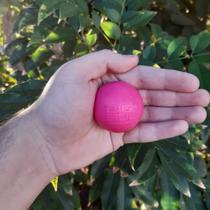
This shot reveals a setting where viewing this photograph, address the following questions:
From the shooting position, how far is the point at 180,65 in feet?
4.39

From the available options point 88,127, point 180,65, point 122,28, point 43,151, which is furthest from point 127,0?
point 43,151

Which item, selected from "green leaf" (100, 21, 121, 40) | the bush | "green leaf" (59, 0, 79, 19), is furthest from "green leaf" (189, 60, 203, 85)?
"green leaf" (59, 0, 79, 19)

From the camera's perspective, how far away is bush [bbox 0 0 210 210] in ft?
4.40

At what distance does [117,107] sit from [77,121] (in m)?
0.12

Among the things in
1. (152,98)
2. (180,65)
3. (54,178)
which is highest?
(180,65)

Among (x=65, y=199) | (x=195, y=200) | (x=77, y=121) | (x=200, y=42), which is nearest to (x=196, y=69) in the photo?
(x=200, y=42)

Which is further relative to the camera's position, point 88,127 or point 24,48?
point 24,48

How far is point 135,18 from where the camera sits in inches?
53.0

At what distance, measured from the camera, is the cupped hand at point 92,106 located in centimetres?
130

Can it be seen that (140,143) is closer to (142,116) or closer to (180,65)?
(142,116)

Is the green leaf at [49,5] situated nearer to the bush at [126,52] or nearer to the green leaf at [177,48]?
the bush at [126,52]

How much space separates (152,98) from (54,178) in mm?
341

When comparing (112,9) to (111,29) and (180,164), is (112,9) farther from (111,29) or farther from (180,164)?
(180,164)

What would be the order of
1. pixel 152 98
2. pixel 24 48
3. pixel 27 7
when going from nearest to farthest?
pixel 152 98 → pixel 27 7 → pixel 24 48
